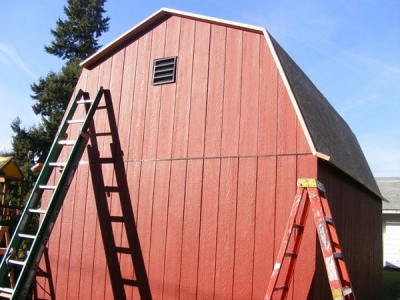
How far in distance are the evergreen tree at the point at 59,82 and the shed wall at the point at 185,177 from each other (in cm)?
1753

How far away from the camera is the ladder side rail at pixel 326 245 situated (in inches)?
184

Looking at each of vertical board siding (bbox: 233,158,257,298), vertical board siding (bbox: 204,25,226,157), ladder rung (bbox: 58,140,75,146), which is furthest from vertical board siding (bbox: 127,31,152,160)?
vertical board siding (bbox: 233,158,257,298)

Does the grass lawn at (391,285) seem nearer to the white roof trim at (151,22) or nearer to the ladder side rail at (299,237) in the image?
the ladder side rail at (299,237)

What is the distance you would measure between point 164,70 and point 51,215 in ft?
9.64

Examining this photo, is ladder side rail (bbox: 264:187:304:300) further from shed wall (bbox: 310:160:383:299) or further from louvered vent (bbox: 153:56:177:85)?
louvered vent (bbox: 153:56:177:85)

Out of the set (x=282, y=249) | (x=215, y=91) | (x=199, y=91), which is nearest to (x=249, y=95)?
(x=215, y=91)

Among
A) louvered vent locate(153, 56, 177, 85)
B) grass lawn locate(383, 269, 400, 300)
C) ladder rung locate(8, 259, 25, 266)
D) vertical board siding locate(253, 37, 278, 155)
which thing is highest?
louvered vent locate(153, 56, 177, 85)

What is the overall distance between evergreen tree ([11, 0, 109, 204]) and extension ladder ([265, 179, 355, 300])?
2093 centimetres

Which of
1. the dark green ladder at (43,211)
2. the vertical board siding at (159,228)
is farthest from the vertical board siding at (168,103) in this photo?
the dark green ladder at (43,211)

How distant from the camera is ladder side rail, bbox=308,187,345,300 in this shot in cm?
468

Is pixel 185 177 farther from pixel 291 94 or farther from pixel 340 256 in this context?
pixel 340 256

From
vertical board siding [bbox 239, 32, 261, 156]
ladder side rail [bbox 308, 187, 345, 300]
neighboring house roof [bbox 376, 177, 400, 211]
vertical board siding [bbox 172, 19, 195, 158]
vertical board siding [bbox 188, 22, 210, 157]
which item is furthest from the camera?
neighboring house roof [bbox 376, 177, 400, 211]

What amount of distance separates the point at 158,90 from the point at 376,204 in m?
7.31

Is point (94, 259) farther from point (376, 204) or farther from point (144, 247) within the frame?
point (376, 204)
